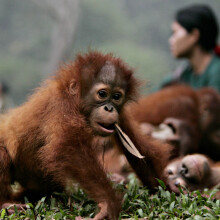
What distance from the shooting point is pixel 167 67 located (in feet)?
52.8

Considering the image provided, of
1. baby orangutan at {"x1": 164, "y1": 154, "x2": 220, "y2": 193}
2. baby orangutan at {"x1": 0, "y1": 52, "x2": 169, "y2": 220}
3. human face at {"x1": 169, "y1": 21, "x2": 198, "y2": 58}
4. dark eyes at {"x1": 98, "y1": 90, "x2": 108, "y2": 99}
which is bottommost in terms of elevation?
baby orangutan at {"x1": 164, "y1": 154, "x2": 220, "y2": 193}

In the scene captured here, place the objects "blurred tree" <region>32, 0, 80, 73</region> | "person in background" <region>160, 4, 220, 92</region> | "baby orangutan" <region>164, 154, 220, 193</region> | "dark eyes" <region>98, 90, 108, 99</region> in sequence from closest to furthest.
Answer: "dark eyes" <region>98, 90, 108, 99</region> → "baby orangutan" <region>164, 154, 220, 193</region> → "person in background" <region>160, 4, 220, 92</region> → "blurred tree" <region>32, 0, 80, 73</region>

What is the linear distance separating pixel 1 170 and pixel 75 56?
44.1 inches

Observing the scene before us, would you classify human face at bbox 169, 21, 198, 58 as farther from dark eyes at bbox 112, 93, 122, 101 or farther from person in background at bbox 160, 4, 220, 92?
dark eyes at bbox 112, 93, 122, 101

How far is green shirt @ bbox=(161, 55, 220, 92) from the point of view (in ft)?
23.9

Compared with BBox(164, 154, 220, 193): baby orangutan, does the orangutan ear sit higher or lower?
higher

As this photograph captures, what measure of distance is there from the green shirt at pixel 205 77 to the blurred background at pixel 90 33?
26.0 feet

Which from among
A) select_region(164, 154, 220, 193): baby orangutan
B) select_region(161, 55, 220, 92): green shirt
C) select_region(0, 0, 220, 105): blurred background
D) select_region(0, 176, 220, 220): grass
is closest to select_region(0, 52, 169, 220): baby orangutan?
select_region(0, 176, 220, 220): grass

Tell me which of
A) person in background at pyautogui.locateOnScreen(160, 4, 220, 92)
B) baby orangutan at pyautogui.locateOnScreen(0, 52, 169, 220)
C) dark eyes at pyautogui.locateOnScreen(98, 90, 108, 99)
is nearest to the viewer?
baby orangutan at pyautogui.locateOnScreen(0, 52, 169, 220)

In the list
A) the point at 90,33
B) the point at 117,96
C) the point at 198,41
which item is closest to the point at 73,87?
the point at 117,96

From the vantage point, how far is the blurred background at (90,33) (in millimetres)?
16297

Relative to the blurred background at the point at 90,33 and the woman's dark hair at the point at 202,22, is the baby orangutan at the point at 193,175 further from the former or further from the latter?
the blurred background at the point at 90,33

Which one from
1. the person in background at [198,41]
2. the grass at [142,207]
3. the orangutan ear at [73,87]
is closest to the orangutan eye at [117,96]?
the orangutan ear at [73,87]

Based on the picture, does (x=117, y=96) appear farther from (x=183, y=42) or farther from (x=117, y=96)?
(x=183, y=42)
